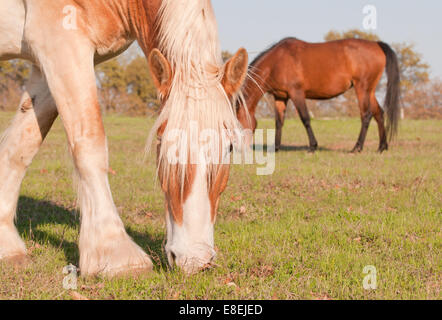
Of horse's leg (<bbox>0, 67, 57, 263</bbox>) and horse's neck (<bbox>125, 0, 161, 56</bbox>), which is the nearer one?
horse's neck (<bbox>125, 0, 161, 56</bbox>)

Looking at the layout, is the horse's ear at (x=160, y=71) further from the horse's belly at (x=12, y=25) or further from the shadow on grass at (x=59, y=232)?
the horse's belly at (x=12, y=25)

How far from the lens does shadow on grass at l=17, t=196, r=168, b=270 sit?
134 inches

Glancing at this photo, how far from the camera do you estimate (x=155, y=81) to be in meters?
2.60

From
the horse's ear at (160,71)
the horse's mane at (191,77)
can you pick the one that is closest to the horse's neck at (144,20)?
the horse's mane at (191,77)

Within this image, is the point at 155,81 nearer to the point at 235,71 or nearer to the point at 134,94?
the point at 235,71

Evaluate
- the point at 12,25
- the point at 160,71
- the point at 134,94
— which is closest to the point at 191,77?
the point at 160,71

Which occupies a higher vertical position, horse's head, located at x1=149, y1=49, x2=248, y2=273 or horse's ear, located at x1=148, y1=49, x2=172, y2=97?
horse's ear, located at x1=148, y1=49, x2=172, y2=97

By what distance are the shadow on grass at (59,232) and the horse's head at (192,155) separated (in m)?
0.56

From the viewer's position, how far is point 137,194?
5.77 metres

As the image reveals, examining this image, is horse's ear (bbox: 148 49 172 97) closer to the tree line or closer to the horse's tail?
the horse's tail

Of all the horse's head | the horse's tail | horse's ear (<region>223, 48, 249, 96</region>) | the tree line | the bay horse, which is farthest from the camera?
the tree line

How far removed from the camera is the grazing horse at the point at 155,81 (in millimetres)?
2426

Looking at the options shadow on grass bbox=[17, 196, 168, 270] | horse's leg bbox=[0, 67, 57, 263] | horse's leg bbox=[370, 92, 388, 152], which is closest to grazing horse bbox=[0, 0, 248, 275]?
horse's leg bbox=[0, 67, 57, 263]

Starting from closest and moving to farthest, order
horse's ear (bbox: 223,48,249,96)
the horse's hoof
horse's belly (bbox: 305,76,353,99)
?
1. horse's ear (bbox: 223,48,249,96)
2. the horse's hoof
3. horse's belly (bbox: 305,76,353,99)
